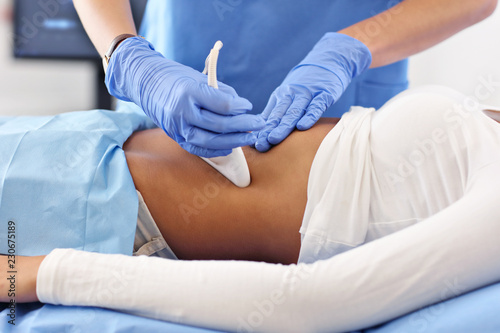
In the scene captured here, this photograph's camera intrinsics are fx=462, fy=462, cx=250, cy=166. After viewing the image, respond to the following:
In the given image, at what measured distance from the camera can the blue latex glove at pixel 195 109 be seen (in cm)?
85

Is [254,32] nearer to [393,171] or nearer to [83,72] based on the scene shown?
[393,171]

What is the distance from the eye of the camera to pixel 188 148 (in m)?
0.90

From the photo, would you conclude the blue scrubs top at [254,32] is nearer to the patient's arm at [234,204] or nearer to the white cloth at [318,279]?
the patient's arm at [234,204]

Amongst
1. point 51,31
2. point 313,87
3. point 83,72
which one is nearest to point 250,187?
point 313,87

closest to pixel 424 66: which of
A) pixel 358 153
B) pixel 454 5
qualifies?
pixel 454 5

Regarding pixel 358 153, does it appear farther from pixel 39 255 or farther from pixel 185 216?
pixel 39 255

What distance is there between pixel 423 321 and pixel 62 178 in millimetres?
681

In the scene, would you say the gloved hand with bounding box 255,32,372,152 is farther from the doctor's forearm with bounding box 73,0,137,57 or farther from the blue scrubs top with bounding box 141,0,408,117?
the doctor's forearm with bounding box 73,0,137,57

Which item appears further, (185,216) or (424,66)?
(424,66)

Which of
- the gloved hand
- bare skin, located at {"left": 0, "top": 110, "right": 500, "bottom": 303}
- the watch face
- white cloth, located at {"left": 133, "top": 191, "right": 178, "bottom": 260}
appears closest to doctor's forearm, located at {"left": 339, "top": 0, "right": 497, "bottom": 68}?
the gloved hand

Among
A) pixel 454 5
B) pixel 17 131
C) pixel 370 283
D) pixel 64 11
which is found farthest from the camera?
pixel 64 11

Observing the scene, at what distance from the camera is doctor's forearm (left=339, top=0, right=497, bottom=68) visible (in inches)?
51.6

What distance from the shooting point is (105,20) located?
3.96 feet

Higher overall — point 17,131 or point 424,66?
point 424,66
